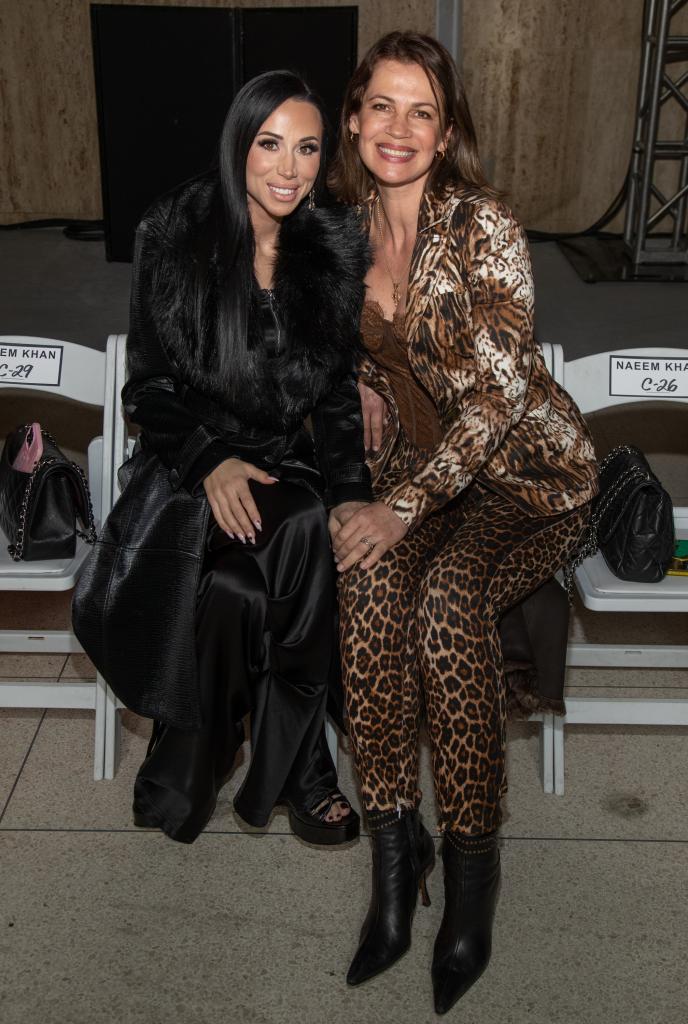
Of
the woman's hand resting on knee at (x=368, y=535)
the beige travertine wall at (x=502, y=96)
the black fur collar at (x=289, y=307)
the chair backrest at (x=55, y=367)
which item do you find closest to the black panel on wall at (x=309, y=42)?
the beige travertine wall at (x=502, y=96)

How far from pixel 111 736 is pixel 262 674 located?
0.65 meters

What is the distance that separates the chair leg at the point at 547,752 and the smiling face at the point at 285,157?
4.87 feet

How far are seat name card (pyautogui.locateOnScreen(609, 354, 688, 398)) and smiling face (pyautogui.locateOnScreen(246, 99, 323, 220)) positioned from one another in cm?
100

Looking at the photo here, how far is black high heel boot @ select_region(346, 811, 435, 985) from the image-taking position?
240 centimetres

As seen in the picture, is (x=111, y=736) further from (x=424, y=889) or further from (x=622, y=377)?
(x=622, y=377)

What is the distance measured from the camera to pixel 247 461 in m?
2.74

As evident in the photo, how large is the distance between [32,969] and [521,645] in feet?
4.20

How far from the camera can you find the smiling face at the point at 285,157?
254 centimetres

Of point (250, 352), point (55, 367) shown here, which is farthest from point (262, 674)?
point (55, 367)

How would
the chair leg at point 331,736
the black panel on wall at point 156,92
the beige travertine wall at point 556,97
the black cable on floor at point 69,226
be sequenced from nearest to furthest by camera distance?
the chair leg at point 331,736, the black panel on wall at point 156,92, the beige travertine wall at point 556,97, the black cable on floor at point 69,226

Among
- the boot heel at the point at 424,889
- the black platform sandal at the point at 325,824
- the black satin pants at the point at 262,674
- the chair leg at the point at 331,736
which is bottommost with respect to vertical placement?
the boot heel at the point at 424,889

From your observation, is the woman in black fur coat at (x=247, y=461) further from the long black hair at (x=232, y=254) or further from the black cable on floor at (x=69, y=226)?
the black cable on floor at (x=69, y=226)

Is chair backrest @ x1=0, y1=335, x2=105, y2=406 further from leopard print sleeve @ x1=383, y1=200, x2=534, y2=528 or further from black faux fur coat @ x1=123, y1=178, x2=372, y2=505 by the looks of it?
leopard print sleeve @ x1=383, y1=200, x2=534, y2=528

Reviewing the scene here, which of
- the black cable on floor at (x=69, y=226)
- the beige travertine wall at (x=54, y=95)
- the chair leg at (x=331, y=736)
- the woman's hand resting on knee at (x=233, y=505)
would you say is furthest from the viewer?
the black cable on floor at (x=69, y=226)
